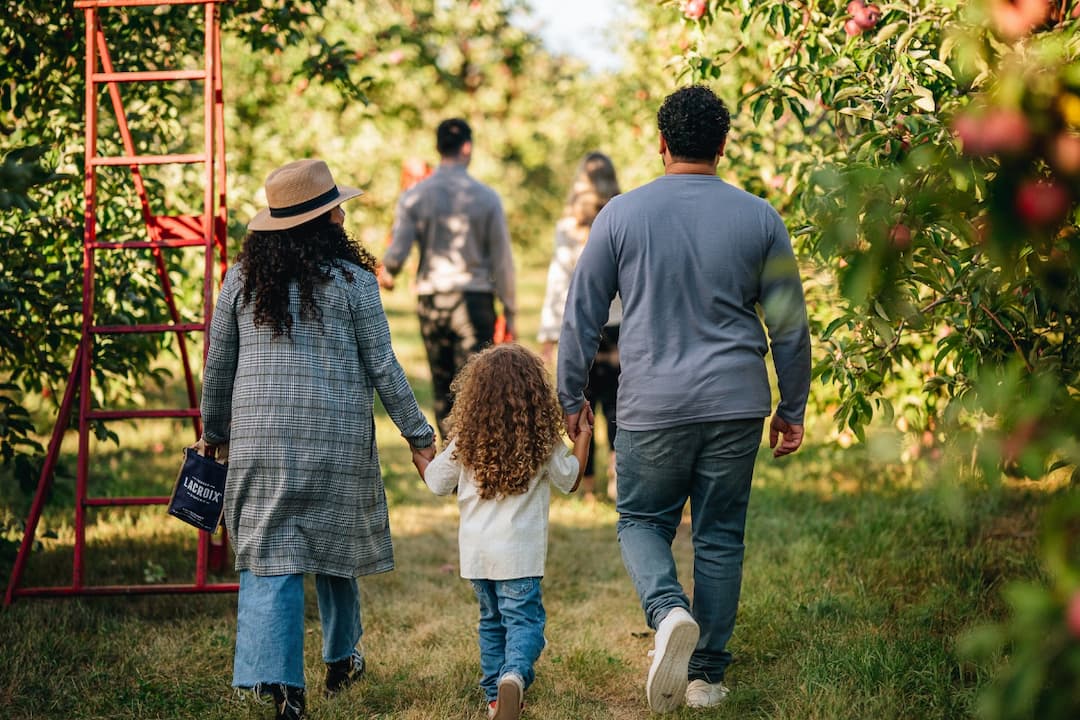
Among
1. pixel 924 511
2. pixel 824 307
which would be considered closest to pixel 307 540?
pixel 824 307

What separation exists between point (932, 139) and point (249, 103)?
305 inches

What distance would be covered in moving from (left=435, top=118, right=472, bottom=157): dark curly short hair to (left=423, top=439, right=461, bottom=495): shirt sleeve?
3075mm

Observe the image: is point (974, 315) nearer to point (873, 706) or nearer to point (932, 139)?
point (932, 139)

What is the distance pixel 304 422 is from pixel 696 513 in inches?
48.8

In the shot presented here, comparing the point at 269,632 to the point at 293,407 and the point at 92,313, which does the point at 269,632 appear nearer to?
the point at 293,407

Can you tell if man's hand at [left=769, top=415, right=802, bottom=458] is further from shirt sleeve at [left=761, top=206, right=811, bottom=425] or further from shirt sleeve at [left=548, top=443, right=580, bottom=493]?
shirt sleeve at [left=548, top=443, right=580, bottom=493]

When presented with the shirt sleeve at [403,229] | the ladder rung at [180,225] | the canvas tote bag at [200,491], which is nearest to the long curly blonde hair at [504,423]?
the canvas tote bag at [200,491]

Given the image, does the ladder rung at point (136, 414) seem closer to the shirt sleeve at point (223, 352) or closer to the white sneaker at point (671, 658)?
the shirt sleeve at point (223, 352)

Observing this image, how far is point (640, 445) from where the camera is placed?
343cm

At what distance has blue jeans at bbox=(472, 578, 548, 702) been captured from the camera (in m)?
3.49

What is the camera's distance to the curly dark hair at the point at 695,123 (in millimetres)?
3408

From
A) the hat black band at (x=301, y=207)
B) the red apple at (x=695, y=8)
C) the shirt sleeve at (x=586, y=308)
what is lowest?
the shirt sleeve at (x=586, y=308)

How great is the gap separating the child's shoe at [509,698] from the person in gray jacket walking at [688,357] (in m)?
0.40

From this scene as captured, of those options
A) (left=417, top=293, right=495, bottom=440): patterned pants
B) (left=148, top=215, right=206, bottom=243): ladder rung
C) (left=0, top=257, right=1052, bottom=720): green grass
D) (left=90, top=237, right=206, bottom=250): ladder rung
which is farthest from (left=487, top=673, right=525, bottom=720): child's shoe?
(left=417, top=293, right=495, bottom=440): patterned pants
